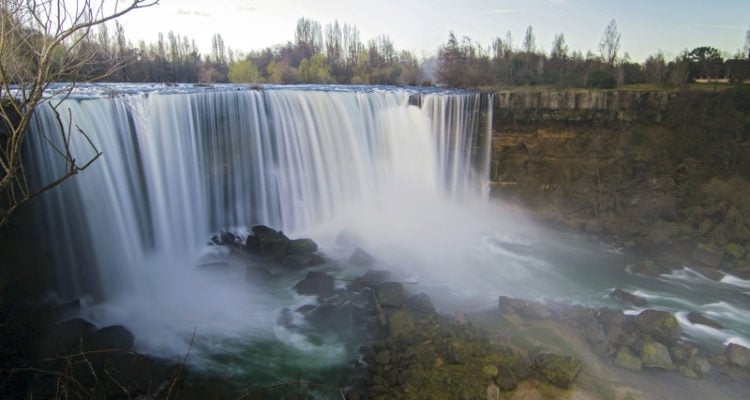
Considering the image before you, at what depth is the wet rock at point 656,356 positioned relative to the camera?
32.5ft

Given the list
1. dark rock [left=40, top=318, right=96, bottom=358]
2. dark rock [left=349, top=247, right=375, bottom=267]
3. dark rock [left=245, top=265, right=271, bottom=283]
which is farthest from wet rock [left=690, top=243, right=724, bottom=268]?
dark rock [left=40, top=318, right=96, bottom=358]

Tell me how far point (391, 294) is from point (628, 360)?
5.51 m

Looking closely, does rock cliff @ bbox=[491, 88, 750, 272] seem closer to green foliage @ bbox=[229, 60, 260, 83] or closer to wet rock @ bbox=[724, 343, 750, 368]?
wet rock @ bbox=[724, 343, 750, 368]

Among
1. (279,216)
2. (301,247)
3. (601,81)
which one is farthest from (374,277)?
(601,81)

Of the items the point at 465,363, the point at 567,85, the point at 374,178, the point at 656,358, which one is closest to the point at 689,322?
the point at 656,358

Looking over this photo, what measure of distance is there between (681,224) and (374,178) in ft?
40.3

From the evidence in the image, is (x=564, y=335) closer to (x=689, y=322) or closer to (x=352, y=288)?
(x=689, y=322)

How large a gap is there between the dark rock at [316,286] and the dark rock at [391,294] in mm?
1379

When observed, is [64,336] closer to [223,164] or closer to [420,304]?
[223,164]

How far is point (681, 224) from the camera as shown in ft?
60.8

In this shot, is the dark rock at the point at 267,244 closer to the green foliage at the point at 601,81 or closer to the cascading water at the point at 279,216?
the cascading water at the point at 279,216

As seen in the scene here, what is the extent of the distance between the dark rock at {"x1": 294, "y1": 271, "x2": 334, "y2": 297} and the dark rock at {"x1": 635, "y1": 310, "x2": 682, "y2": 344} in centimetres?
778

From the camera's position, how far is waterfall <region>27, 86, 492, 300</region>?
1201 centimetres

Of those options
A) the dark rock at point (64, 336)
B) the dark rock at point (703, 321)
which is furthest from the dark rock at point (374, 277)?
the dark rock at point (703, 321)
